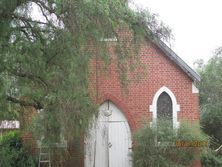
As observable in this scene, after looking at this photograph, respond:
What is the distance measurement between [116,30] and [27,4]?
2.27 m

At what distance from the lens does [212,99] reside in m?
28.2

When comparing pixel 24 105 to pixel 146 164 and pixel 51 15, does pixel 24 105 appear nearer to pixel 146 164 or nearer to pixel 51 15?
pixel 51 15

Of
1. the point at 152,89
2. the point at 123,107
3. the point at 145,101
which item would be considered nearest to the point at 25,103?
the point at 123,107

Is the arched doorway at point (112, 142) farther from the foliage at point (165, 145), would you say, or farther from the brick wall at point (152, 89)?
the foliage at point (165, 145)

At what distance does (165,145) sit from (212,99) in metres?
12.2

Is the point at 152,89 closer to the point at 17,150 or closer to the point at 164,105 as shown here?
the point at 164,105

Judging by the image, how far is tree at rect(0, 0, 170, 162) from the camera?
34.4ft

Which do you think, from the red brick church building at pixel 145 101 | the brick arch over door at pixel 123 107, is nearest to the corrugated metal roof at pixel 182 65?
the red brick church building at pixel 145 101

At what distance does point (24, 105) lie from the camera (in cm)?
1238

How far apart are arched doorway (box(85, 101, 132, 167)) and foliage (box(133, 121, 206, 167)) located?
188 cm

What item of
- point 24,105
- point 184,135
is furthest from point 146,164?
point 24,105

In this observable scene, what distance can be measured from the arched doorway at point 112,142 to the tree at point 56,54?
7194 millimetres

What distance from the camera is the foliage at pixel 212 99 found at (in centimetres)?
2617

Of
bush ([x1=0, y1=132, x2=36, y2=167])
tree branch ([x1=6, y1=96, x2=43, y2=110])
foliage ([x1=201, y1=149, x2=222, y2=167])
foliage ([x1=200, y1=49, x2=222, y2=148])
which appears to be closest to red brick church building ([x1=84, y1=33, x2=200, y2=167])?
foliage ([x1=201, y1=149, x2=222, y2=167])
